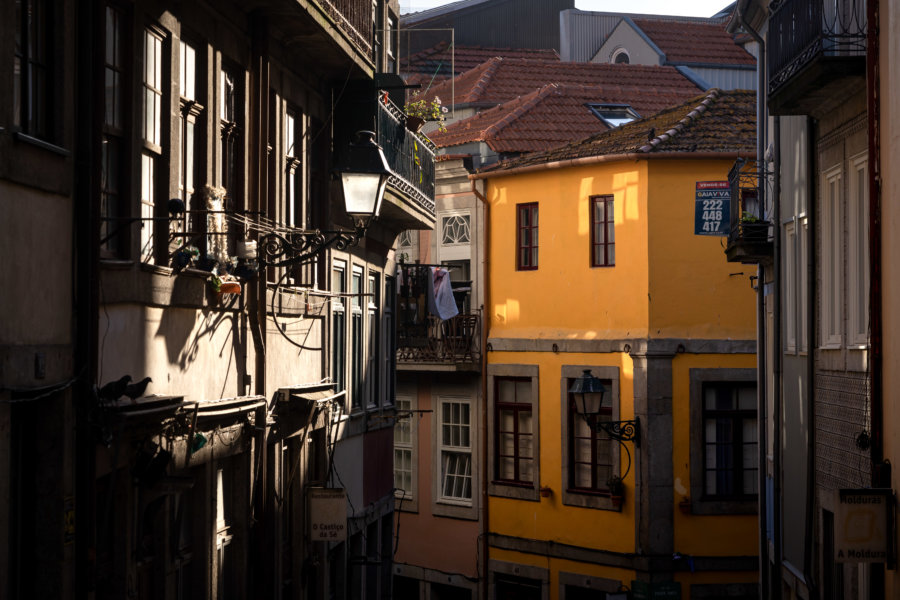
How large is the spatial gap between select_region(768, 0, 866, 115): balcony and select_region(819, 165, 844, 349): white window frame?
0.79 meters

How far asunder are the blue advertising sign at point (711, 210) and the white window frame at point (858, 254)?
223 inches

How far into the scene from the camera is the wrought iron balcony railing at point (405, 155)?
16.9 metres

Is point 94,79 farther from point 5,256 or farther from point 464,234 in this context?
point 464,234

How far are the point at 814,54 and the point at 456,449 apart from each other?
15678 millimetres

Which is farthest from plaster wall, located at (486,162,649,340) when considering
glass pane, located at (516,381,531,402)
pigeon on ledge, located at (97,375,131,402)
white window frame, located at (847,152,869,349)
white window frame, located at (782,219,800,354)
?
pigeon on ledge, located at (97,375,131,402)

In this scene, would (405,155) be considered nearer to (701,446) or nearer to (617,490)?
(617,490)

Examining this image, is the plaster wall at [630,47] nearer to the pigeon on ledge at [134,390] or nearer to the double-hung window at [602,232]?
the double-hung window at [602,232]

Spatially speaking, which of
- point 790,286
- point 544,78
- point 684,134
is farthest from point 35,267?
point 544,78

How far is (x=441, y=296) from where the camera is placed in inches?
942

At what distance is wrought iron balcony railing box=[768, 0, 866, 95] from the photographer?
40.9 feet

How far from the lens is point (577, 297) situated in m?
24.6

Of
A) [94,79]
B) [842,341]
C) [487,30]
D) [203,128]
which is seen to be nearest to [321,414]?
[203,128]

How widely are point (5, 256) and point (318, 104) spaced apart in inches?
330

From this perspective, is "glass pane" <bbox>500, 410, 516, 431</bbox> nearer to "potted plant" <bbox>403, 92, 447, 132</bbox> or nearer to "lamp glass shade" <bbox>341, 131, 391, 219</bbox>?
"potted plant" <bbox>403, 92, 447, 132</bbox>
